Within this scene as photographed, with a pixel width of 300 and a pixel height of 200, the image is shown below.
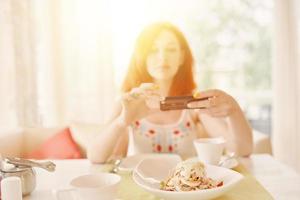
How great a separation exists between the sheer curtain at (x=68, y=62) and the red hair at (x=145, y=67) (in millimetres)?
1195

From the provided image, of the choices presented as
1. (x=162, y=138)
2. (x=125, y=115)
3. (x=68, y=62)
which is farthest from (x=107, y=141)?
(x=68, y=62)

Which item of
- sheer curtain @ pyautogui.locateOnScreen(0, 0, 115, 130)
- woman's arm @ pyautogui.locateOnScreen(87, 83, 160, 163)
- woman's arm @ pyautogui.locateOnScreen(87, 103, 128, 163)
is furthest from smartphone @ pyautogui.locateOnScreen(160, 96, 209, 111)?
sheer curtain @ pyautogui.locateOnScreen(0, 0, 115, 130)

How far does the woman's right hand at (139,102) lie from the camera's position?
1.34 metres

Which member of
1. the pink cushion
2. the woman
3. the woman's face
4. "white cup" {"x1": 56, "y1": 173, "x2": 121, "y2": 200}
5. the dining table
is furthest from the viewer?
the pink cushion

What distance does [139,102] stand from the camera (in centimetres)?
138

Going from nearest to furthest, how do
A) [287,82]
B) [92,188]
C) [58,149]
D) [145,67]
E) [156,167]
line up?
[92,188] → [156,167] → [145,67] → [58,149] → [287,82]

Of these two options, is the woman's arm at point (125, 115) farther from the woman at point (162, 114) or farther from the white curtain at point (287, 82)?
the white curtain at point (287, 82)

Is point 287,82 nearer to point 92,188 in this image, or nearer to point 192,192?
point 192,192

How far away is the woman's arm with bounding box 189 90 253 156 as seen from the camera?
130 cm

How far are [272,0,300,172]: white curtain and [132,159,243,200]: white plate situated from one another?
2.00 meters

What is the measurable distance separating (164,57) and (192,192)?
0.79 metres

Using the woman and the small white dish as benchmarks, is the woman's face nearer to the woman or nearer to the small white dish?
the woman

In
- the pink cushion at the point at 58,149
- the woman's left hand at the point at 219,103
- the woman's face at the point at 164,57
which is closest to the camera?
the woman's left hand at the point at 219,103

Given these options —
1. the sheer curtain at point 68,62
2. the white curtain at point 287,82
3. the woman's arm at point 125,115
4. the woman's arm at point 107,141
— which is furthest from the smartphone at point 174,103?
the white curtain at point 287,82
